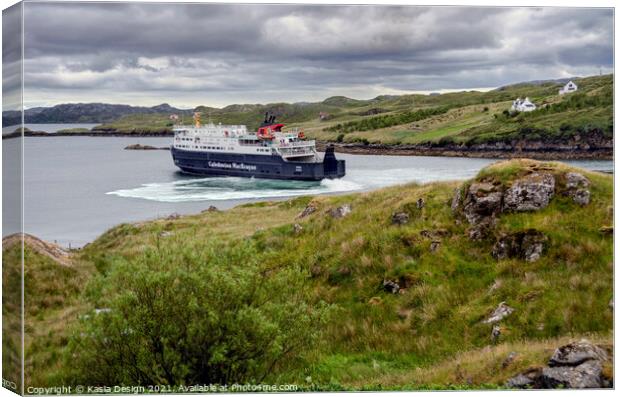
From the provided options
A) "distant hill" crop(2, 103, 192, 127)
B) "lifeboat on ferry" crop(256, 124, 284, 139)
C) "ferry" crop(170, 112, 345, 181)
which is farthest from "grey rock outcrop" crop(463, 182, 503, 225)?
"distant hill" crop(2, 103, 192, 127)

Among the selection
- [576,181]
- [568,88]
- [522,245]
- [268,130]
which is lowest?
[522,245]

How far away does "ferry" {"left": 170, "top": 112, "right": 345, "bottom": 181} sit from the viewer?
22703 mm

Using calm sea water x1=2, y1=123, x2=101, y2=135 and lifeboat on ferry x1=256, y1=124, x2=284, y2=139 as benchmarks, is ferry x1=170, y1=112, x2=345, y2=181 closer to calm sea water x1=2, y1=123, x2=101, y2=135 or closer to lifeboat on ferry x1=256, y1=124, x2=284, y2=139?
lifeboat on ferry x1=256, y1=124, x2=284, y2=139

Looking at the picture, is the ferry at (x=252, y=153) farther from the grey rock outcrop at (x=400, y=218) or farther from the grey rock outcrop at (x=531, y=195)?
the grey rock outcrop at (x=531, y=195)

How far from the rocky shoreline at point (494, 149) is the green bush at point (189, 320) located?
653cm

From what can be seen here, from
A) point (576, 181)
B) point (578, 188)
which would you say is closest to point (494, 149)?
point (576, 181)

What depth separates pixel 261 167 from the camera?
23297 mm

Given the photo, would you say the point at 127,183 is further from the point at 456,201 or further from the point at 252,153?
the point at 456,201

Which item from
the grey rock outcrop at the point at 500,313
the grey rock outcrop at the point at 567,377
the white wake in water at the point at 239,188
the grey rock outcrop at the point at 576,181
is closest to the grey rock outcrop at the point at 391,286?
the grey rock outcrop at the point at 500,313

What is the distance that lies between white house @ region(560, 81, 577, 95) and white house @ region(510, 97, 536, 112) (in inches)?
37.0

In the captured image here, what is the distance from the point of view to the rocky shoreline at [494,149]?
21016mm

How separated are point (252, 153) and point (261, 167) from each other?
2.17 ft

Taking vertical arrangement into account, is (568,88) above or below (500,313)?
above

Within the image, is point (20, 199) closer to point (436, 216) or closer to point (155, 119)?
point (155, 119)
